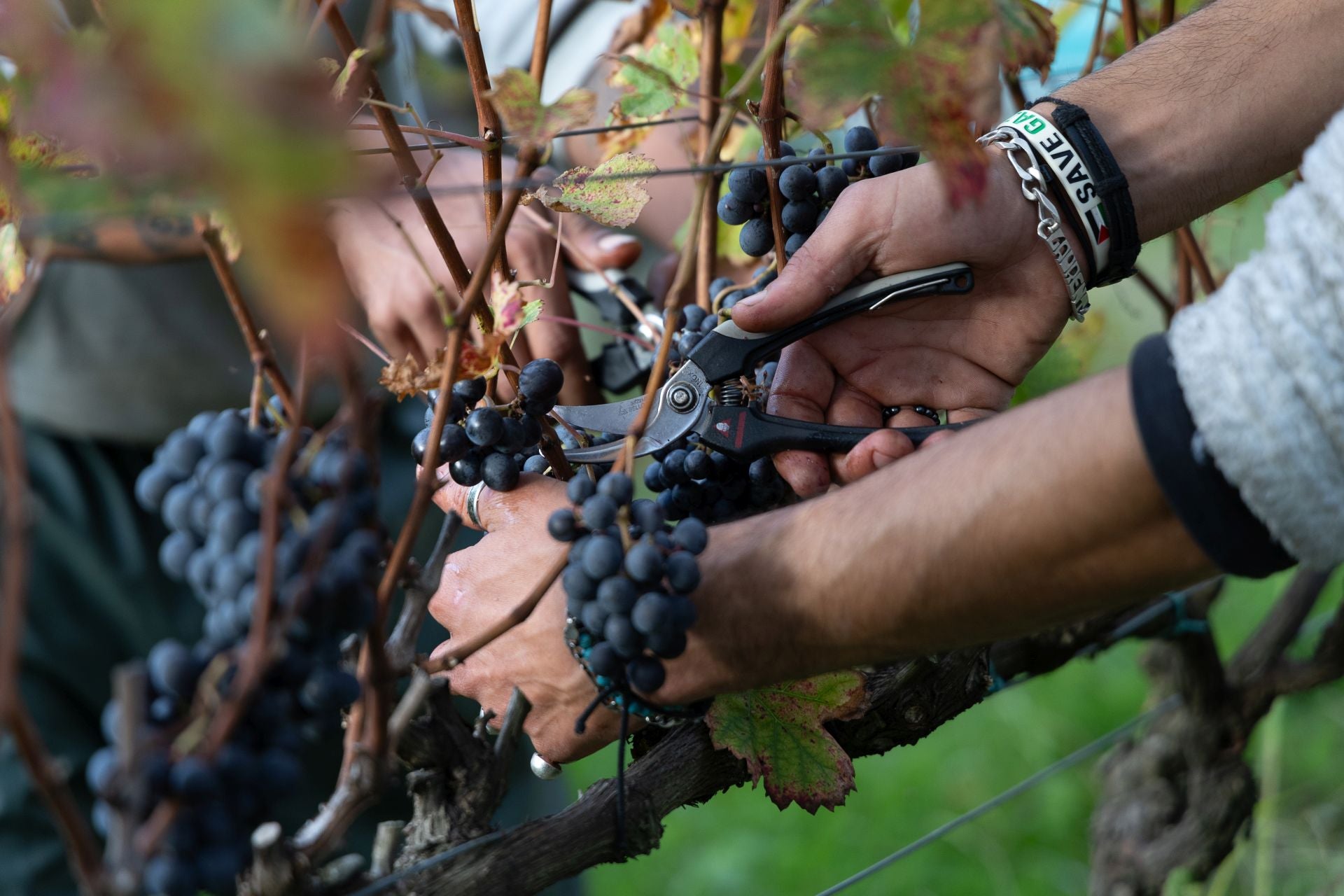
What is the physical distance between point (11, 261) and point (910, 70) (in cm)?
58

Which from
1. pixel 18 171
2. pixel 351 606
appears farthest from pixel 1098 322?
pixel 18 171

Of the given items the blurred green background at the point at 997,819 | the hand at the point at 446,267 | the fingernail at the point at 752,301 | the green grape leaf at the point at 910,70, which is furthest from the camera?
the blurred green background at the point at 997,819

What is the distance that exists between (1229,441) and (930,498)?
17 cm

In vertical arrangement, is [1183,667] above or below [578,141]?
below

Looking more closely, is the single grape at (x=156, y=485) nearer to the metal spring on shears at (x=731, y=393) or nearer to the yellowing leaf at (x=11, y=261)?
the yellowing leaf at (x=11, y=261)

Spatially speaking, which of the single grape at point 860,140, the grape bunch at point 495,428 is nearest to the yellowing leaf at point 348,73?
the grape bunch at point 495,428

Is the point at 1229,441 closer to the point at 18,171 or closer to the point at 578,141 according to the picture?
the point at 18,171

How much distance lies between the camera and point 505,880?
0.72 metres

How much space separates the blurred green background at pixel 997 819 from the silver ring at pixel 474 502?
1.51m

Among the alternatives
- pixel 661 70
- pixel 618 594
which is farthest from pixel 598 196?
pixel 618 594

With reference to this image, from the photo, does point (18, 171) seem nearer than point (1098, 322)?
Yes

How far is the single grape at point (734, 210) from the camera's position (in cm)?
98

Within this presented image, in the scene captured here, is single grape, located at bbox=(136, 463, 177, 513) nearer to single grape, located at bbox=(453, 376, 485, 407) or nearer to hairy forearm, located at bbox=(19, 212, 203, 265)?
single grape, located at bbox=(453, 376, 485, 407)

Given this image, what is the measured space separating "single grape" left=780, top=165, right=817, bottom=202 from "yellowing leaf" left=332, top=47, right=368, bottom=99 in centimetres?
38
